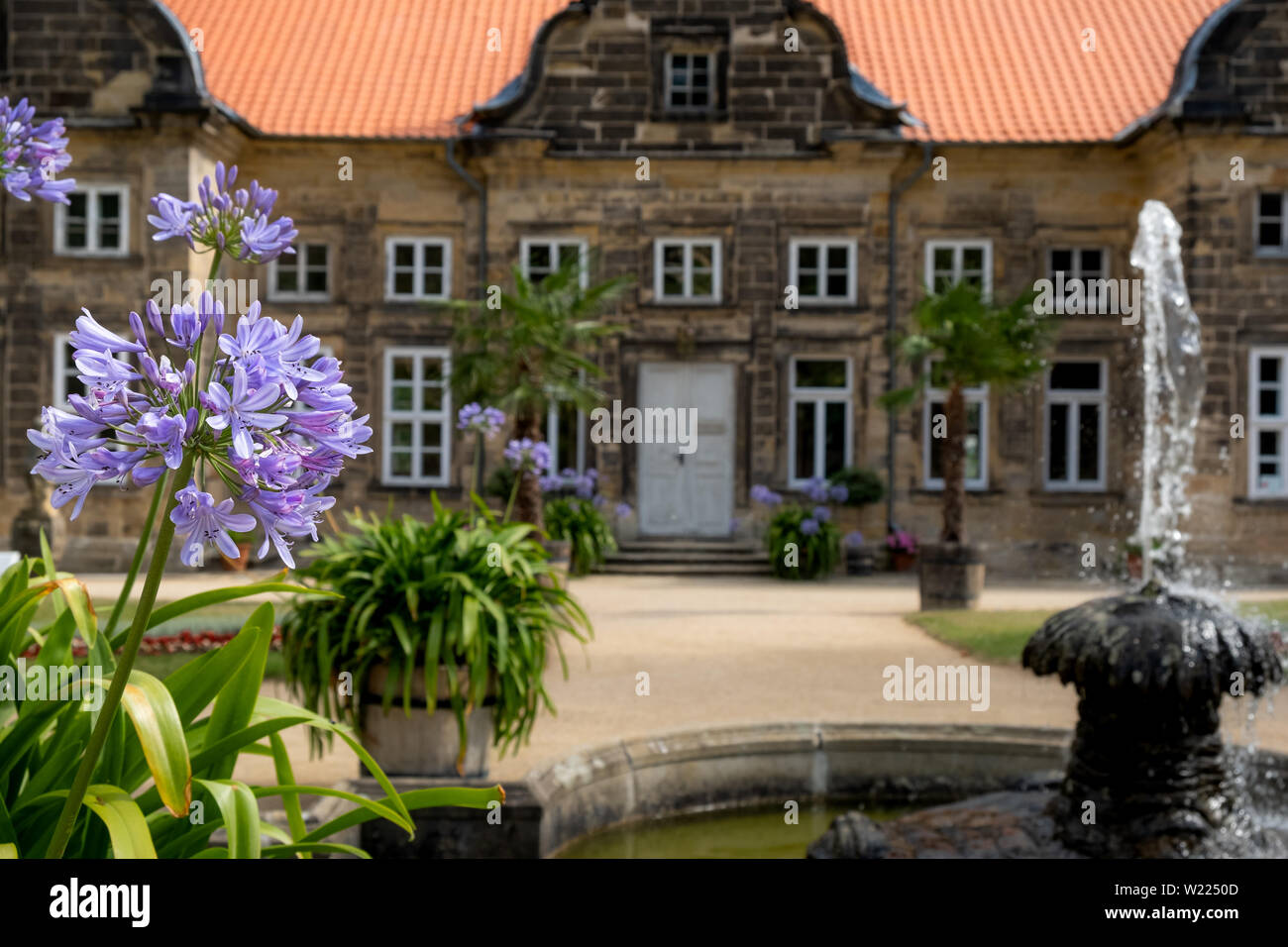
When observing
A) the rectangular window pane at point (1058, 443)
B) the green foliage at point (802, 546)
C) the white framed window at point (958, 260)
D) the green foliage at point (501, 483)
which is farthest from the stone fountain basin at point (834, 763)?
the white framed window at point (958, 260)

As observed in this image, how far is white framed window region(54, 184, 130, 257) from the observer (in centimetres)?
1775

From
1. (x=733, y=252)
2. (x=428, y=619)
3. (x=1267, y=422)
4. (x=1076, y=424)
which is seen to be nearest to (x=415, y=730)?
(x=428, y=619)

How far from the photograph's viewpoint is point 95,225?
1786 centimetres

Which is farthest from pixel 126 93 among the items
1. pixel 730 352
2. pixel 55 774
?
pixel 55 774

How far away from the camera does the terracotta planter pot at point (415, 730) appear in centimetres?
454

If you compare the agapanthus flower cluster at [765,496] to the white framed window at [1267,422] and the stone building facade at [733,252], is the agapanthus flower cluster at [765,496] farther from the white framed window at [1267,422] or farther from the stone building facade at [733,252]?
the white framed window at [1267,422]

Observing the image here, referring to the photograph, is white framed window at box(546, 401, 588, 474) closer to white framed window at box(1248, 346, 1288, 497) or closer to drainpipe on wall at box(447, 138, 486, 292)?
drainpipe on wall at box(447, 138, 486, 292)

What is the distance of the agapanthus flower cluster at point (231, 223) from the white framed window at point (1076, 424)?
17737mm

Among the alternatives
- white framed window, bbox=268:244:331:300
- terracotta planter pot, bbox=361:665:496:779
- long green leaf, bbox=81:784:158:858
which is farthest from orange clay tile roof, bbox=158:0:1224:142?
long green leaf, bbox=81:784:158:858

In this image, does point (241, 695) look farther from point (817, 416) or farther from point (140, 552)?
point (817, 416)

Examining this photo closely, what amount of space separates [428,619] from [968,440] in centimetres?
1557

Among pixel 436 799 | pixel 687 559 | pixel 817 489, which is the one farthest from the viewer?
pixel 817 489
